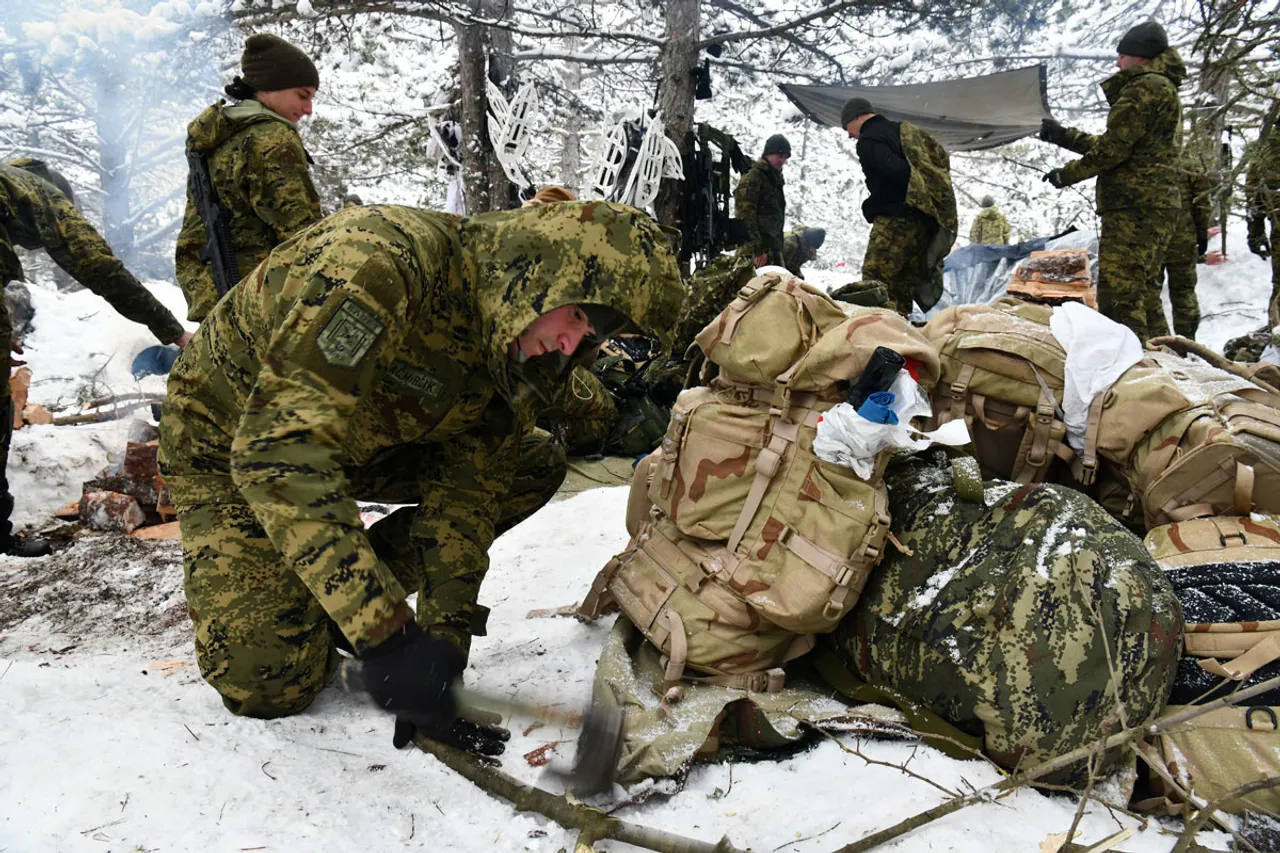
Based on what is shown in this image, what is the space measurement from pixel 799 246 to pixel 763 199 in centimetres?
332

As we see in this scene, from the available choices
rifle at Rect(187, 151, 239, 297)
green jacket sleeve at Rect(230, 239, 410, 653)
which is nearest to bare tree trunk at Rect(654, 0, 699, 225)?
rifle at Rect(187, 151, 239, 297)

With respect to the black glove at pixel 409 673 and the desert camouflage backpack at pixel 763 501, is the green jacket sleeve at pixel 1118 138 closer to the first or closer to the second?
the desert camouflage backpack at pixel 763 501

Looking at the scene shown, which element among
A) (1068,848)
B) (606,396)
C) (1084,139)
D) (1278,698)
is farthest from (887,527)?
(1084,139)

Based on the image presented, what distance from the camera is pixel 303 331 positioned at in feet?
4.84

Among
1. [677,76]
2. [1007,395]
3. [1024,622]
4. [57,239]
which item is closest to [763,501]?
[1024,622]

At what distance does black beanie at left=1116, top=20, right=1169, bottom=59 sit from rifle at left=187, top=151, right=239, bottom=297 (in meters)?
4.94

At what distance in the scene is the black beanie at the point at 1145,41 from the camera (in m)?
4.35

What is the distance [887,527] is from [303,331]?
1.38 metres

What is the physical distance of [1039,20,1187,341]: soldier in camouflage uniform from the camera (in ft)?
14.4

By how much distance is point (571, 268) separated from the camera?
5.45ft

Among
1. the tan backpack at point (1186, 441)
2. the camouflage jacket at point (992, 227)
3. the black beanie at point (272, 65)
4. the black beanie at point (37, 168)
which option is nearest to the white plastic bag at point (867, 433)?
the tan backpack at point (1186, 441)

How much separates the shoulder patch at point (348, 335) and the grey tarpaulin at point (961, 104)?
7.10 m

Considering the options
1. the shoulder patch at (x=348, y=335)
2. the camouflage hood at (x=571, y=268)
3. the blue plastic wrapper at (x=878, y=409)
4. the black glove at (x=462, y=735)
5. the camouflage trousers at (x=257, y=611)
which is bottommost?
the black glove at (x=462, y=735)

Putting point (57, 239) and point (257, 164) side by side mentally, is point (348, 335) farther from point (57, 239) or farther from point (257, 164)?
point (57, 239)
